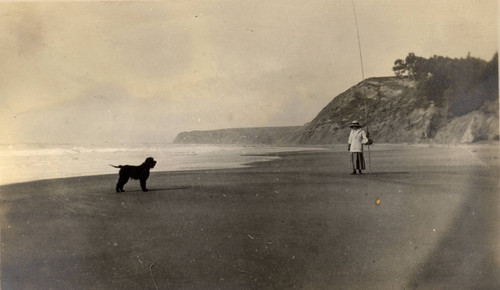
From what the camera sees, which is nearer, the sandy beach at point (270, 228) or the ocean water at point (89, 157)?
the sandy beach at point (270, 228)

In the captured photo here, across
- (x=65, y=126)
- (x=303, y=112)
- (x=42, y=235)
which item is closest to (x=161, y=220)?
(x=42, y=235)

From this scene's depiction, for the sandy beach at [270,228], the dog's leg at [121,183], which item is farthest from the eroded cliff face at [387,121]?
the dog's leg at [121,183]

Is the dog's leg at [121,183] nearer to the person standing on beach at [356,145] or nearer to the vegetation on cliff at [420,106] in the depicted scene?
the vegetation on cliff at [420,106]

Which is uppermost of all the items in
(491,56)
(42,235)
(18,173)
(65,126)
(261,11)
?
(261,11)

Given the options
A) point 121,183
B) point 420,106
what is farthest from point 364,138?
point 121,183

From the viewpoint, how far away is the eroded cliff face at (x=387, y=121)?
2967 mm

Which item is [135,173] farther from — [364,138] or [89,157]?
[364,138]

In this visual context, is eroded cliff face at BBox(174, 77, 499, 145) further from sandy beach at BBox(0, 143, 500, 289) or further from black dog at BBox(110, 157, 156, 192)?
black dog at BBox(110, 157, 156, 192)

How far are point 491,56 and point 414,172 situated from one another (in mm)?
1043

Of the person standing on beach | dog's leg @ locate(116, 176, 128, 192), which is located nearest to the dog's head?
dog's leg @ locate(116, 176, 128, 192)

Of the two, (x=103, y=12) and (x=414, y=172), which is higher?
(x=103, y=12)

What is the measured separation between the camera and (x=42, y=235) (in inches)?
113

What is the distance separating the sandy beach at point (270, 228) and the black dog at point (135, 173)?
0.06 meters

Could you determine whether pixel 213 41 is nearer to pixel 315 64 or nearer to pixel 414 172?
pixel 315 64
